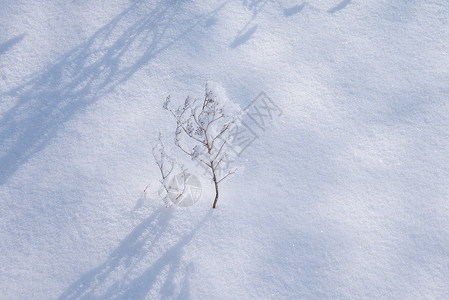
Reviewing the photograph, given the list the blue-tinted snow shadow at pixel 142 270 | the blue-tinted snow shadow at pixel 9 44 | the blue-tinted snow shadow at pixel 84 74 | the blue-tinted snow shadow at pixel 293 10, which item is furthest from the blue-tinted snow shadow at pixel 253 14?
the blue-tinted snow shadow at pixel 9 44

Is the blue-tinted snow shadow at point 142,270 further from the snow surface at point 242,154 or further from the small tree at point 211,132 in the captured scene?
the small tree at point 211,132

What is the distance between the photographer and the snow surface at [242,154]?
224 inches

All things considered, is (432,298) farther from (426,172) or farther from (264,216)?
(264,216)

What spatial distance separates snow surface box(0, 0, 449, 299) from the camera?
569 cm

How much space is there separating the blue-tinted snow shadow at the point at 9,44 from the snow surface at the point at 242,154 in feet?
0.11

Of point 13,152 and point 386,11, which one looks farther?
point 386,11

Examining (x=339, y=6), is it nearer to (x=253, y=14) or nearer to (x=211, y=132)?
(x=253, y=14)

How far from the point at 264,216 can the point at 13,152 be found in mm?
4676

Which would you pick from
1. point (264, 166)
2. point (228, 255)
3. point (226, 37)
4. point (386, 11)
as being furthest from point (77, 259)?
point (386, 11)

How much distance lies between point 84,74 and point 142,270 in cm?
422

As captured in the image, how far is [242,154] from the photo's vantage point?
670 centimetres

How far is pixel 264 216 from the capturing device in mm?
6086

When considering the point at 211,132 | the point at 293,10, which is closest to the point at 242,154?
the point at 211,132

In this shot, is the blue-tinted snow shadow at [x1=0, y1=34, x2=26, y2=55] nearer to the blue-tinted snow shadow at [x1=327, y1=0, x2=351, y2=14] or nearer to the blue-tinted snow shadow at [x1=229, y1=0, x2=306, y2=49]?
the blue-tinted snow shadow at [x1=229, y1=0, x2=306, y2=49]
